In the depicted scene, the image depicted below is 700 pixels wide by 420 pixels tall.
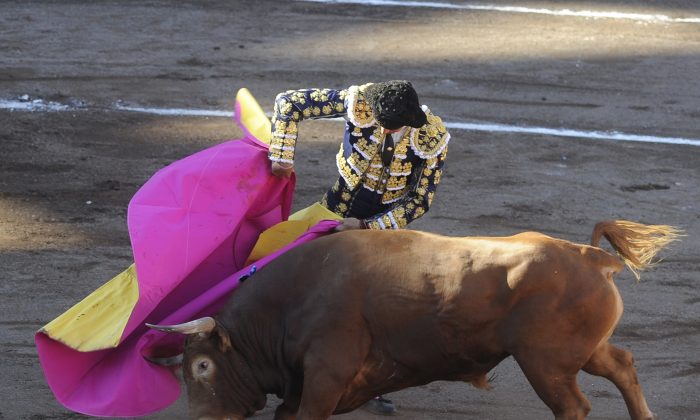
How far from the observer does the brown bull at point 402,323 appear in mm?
4348

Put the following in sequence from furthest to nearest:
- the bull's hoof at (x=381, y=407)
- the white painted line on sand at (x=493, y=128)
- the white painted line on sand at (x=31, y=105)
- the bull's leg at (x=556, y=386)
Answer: the white painted line on sand at (x=493, y=128)
the white painted line on sand at (x=31, y=105)
the bull's hoof at (x=381, y=407)
the bull's leg at (x=556, y=386)

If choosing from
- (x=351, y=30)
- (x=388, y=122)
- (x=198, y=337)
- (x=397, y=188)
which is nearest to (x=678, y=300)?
(x=397, y=188)

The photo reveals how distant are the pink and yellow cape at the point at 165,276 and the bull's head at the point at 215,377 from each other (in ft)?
0.44

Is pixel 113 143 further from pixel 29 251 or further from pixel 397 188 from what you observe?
pixel 397 188

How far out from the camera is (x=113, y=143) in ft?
26.5

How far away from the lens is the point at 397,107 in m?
4.56

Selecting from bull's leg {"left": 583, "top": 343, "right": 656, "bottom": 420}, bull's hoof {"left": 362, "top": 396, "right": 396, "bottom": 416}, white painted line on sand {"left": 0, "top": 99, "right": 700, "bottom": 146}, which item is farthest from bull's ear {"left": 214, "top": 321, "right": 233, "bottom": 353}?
white painted line on sand {"left": 0, "top": 99, "right": 700, "bottom": 146}

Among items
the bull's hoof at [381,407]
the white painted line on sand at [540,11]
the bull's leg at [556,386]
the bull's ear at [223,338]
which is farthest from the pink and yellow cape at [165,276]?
the white painted line on sand at [540,11]

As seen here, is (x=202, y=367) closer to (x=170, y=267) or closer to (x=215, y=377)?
(x=215, y=377)

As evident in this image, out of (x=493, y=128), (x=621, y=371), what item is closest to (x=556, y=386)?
(x=621, y=371)

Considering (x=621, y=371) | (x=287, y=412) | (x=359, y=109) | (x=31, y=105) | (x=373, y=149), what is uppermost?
(x=359, y=109)

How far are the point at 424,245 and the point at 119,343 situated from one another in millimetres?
1293

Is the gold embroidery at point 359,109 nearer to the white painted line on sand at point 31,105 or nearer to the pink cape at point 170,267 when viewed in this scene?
the pink cape at point 170,267

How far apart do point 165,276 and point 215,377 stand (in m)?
0.46
